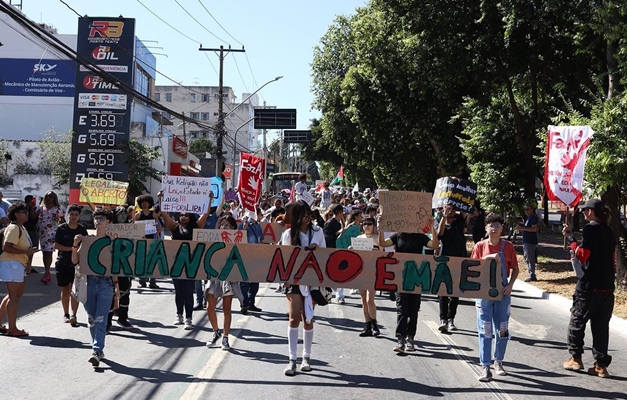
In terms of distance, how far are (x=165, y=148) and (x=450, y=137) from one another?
24553mm

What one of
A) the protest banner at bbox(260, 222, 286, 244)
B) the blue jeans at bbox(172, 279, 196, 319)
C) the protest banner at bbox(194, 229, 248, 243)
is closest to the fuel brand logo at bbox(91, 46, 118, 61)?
the protest banner at bbox(260, 222, 286, 244)

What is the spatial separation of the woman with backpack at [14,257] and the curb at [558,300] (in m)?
9.35

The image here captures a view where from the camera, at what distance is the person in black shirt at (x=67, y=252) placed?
34.8 feet

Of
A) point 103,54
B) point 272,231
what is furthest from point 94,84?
point 272,231

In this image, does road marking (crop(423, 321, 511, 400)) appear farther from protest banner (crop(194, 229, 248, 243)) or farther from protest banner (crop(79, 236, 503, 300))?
protest banner (crop(194, 229, 248, 243))

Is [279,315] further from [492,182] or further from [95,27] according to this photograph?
[95,27]

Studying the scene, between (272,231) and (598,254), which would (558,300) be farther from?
(598,254)

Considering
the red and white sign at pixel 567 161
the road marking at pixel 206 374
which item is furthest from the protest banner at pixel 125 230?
the red and white sign at pixel 567 161

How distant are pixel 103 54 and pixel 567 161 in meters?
36.7

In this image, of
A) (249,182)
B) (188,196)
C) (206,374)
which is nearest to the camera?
(206,374)

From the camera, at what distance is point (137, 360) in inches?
350

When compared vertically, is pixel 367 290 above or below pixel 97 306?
above

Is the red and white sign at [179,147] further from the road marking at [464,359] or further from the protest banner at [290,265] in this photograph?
the protest banner at [290,265]

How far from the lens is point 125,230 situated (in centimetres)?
1023
